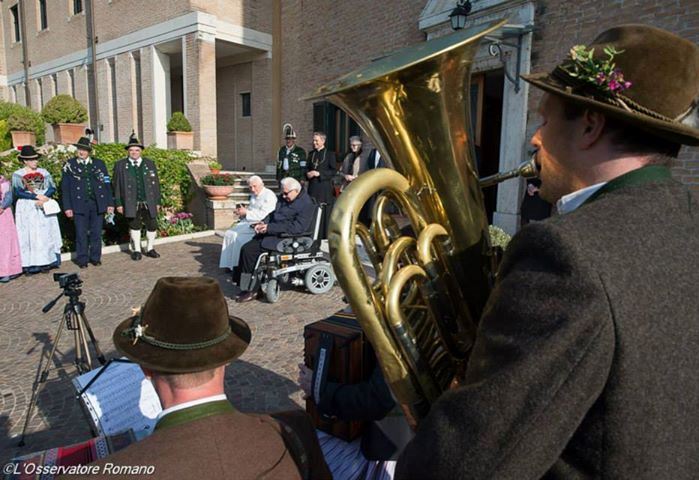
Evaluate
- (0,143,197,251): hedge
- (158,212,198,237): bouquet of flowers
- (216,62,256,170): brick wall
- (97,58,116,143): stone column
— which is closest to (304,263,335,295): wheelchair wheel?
(0,143,197,251): hedge

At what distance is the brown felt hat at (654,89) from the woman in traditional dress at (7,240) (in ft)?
25.7

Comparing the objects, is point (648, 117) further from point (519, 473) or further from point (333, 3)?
point (333, 3)

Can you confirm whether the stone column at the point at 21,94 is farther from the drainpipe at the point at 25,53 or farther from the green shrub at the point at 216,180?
the green shrub at the point at 216,180

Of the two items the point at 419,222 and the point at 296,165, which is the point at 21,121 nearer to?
the point at 296,165

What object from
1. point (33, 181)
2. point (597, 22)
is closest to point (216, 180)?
point (33, 181)

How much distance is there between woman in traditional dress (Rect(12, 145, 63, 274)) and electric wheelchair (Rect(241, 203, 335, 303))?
3737 millimetres

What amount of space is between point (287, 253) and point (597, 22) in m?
5.24

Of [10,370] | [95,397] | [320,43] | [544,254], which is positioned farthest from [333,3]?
[544,254]

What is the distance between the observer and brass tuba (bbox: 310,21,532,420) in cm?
125

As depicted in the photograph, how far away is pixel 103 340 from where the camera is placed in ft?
15.5

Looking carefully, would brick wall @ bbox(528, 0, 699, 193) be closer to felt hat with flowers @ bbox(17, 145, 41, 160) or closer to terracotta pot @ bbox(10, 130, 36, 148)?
felt hat with flowers @ bbox(17, 145, 41, 160)

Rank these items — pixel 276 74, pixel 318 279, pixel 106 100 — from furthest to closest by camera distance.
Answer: pixel 106 100 < pixel 276 74 < pixel 318 279

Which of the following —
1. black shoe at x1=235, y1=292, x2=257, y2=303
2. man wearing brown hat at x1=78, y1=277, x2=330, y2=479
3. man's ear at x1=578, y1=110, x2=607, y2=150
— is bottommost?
black shoe at x1=235, y1=292, x2=257, y2=303

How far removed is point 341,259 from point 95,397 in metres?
1.59
